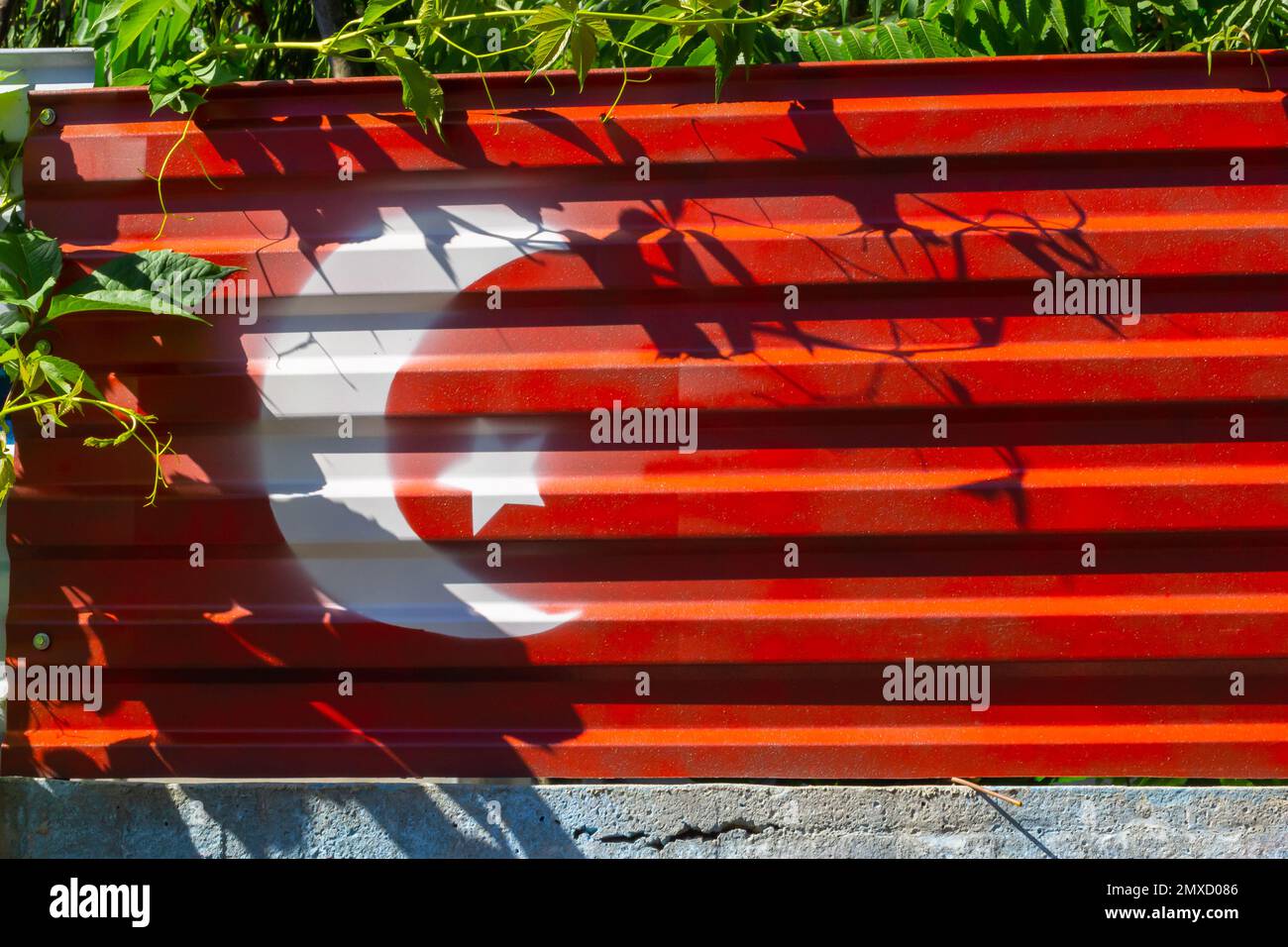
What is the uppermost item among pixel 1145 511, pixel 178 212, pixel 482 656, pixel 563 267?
pixel 178 212

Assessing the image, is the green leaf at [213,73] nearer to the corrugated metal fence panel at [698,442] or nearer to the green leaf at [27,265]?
the corrugated metal fence panel at [698,442]

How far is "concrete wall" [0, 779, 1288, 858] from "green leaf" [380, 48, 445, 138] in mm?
1636

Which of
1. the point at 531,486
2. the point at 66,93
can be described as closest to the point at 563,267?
the point at 531,486

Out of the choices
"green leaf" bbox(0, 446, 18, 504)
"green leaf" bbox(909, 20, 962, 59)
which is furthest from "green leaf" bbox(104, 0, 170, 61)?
"green leaf" bbox(909, 20, 962, 59)

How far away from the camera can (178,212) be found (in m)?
2.44

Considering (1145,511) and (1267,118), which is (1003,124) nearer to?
(1267,118)

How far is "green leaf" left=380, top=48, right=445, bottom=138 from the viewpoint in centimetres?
229

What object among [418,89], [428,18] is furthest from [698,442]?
[428,18]

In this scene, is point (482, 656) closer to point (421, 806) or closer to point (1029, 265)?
point (421, 806)

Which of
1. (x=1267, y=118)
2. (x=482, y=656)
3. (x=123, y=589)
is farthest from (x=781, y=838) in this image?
(x=1267, y=118)

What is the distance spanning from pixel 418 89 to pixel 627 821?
1.84 metres

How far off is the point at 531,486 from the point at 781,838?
3.48 ft

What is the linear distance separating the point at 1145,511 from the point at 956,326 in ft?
2.09

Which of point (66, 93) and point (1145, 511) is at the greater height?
point (66, 93)
